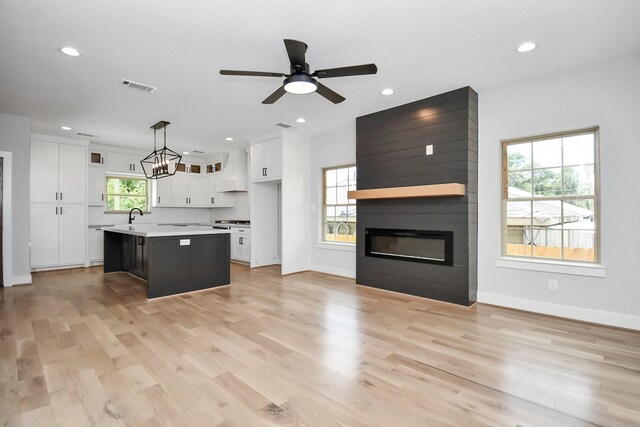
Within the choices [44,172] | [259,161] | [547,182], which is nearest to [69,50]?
[259,161]

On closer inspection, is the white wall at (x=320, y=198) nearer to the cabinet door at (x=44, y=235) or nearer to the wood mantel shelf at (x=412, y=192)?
the wood mantel shelf at (x=412, y=192)

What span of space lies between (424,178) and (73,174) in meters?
6.81

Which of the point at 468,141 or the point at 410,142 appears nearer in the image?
the point at 468,141

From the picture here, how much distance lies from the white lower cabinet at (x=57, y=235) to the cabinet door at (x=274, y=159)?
4.00 m

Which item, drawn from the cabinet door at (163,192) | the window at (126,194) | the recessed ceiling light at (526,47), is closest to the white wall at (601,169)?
the recessed ceiling light at (526,47)

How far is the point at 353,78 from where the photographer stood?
361cm

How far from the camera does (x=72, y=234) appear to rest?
6.38m

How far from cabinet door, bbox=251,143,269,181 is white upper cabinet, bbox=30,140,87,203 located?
3.49m

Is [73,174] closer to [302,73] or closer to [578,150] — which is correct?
[302,73]

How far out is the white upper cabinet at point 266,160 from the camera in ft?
19.9

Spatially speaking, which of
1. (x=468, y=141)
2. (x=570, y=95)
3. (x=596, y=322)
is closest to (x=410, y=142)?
(x=468, y=141)

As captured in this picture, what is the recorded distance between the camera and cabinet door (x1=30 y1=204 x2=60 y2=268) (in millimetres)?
5965

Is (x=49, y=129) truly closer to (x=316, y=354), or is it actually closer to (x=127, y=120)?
(x=127, y=120)

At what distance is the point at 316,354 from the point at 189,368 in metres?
0.98
